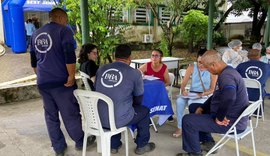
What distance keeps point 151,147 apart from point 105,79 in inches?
43.6

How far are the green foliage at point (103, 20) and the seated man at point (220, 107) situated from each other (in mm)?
4436

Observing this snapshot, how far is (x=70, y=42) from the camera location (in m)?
2.75

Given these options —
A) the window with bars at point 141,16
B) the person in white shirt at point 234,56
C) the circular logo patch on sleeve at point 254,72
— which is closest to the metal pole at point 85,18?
the person in white shirt at point 234,56

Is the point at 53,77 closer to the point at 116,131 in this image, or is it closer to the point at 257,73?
the point at 116,131

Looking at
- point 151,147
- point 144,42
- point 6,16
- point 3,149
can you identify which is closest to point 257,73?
point 151,147

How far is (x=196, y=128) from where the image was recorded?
105 inches

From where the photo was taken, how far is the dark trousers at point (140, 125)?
2830mm

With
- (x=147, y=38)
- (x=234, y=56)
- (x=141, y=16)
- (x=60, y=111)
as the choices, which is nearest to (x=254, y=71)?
(x=234, y=56)

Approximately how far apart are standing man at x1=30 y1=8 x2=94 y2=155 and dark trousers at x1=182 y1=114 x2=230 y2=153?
1238 mm

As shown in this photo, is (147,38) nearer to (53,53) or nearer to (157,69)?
(157,69)

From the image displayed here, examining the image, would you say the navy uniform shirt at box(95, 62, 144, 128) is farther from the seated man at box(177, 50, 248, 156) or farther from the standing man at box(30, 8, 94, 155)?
the seated man at box(177, 50, 248, 156)

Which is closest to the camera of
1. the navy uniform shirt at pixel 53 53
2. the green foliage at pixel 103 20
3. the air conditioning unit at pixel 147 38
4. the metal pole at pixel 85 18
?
the navy uniform shirt at pixel 53 53

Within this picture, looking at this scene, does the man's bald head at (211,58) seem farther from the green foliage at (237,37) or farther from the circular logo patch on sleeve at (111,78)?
the green foliage at (237,37)

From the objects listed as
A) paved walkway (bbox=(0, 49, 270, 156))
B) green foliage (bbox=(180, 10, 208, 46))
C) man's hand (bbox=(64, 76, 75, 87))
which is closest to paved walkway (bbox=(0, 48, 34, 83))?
paved walkway (bbox=(0, 49, 270, 156))
